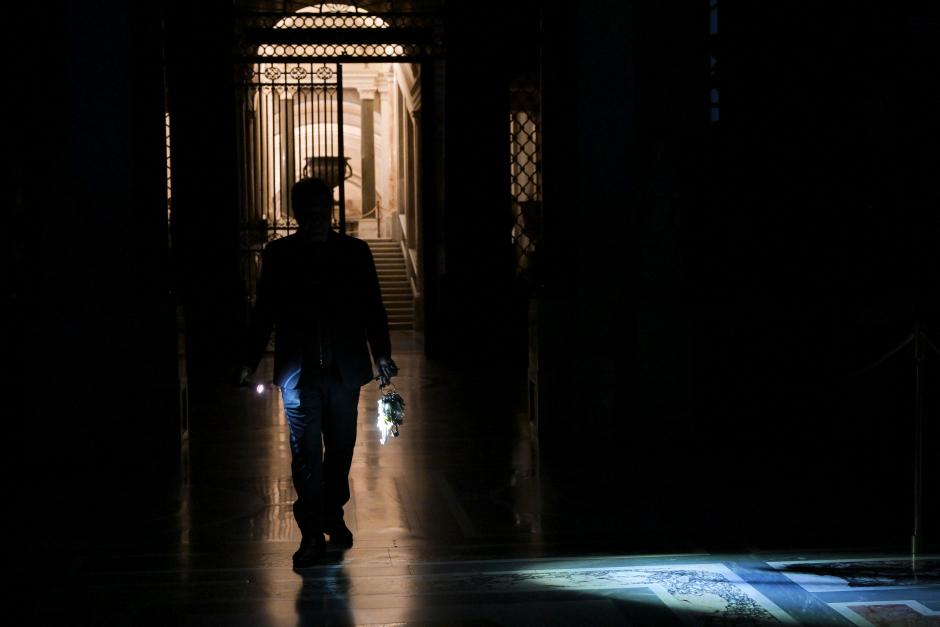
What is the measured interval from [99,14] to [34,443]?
118 inches

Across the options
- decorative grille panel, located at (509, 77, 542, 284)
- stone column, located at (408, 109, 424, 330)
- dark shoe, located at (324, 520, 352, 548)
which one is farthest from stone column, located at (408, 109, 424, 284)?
dark shoe, located at (324, 520, 352, 548)

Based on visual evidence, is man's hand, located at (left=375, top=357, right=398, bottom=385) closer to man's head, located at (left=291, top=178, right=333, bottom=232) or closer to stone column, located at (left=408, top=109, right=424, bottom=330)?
man's head, located at (left=291, top=178, right=333, bottom=232)

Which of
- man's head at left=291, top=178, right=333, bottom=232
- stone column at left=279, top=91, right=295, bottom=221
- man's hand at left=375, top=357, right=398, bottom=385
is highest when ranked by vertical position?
stone column at left=279, top=91, right=295, bottom=221

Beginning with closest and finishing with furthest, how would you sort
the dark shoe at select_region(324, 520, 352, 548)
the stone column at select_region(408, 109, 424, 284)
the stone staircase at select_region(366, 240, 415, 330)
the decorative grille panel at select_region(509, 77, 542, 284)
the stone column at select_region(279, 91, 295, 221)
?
the dark shoe at select_region(324, 520, 352, 548)
the stone column at select_region(279, 91, 295, 221)
the decorative grille panel at select_region(509, 77, 542, 284)
the stone column at select_region(408, 109, 424, 284)
the stone staircase at select_region(366, 240, 415, 330)

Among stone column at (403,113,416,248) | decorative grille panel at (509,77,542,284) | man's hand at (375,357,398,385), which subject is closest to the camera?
man's hand at (375,357,398,385)

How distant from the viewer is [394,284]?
2595cm

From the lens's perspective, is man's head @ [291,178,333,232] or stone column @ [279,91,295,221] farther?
stone column @ [279,91,295,221]

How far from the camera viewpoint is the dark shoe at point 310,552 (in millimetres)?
6148

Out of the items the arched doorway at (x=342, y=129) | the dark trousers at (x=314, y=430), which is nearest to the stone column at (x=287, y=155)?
the arched doorway at (x=342, y=129)

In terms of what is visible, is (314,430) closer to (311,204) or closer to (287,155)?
(311,204)

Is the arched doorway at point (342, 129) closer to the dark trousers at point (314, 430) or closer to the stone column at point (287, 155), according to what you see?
the stone column at point (287, 155)

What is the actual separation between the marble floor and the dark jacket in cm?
96

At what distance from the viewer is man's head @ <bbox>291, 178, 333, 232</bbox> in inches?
247

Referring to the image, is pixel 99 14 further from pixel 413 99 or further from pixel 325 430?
pixel 413 99
